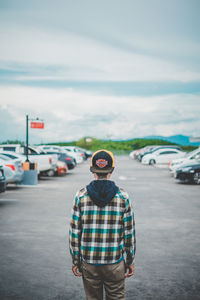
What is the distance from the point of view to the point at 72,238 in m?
2.96

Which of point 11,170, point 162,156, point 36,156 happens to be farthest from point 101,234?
point 162,156

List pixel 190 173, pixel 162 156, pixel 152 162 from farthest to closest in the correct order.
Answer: pixel 152 162
pixel 162 156
pixel 190 173

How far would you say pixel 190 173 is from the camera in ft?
56.6

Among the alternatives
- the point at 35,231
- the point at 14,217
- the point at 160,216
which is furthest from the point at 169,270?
the point at 14,217

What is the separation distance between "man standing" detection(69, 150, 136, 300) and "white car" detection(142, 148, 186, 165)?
1301 inches

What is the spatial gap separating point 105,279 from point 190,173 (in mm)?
14993

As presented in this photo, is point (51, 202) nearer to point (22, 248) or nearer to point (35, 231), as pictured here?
point (35, 231)

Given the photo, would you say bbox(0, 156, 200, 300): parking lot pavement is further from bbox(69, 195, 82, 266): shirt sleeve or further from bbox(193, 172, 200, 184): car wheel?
bbox(193, 172, 200, 184): car wheel

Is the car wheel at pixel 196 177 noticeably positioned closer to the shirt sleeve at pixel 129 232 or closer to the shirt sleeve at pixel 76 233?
the shirt sleeve at pixel 129 232

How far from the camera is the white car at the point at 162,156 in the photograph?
35688 millimetres

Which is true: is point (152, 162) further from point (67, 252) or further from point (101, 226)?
point (101, 226)

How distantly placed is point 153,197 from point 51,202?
3.58 meters

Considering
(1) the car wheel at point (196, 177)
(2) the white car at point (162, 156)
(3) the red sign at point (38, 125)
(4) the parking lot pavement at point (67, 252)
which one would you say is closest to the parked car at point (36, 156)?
(3) the red sign at point (38, 125)

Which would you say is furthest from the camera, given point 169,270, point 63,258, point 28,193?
point 28,193
